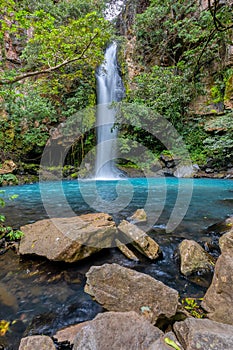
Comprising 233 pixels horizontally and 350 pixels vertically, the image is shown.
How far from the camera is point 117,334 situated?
1.08m

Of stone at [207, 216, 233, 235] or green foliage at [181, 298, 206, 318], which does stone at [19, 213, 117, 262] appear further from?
stone at [207, 216, 233, 235]

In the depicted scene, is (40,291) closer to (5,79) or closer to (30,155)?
(5,79)

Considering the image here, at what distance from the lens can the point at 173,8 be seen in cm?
1434

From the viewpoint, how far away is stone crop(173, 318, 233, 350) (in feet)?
3.22

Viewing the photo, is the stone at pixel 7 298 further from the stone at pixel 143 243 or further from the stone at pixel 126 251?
the stone at pixel 143 243

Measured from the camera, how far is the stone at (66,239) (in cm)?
247

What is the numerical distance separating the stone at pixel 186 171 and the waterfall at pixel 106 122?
4.62 meters

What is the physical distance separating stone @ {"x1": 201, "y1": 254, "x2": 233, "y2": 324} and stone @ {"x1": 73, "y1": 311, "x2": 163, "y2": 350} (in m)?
0.73

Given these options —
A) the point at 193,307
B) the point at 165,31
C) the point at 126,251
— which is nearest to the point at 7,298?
the point at 126,251

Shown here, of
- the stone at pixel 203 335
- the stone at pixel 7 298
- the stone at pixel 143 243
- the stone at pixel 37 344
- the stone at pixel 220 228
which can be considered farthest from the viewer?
the stone at pixel 220 228

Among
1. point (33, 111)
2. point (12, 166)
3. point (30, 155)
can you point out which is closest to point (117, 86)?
point (33, 111)

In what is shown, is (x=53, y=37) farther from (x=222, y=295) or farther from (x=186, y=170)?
(x=186, y=170)

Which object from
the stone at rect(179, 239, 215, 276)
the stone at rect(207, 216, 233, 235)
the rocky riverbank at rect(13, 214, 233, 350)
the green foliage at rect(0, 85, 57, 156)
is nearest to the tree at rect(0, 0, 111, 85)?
the rocky riverbank at rect(13, 214, 233, 350)

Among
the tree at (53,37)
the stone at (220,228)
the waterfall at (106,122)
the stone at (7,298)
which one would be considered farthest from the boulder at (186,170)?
the stone at (7,298)
